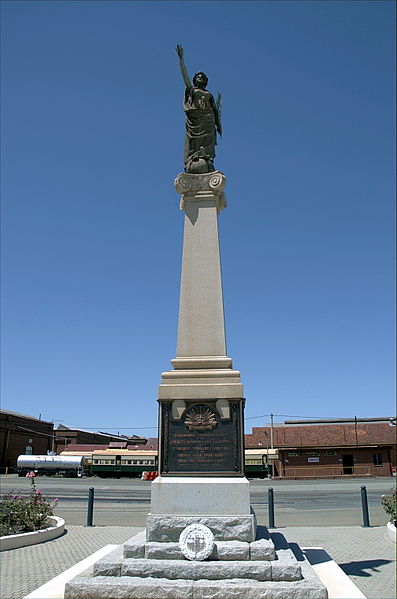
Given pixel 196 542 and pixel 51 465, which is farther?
pixel 51 465

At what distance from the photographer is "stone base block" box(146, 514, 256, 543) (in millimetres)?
6777

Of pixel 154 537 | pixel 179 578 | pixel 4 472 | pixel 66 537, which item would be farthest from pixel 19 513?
pixel 4 472

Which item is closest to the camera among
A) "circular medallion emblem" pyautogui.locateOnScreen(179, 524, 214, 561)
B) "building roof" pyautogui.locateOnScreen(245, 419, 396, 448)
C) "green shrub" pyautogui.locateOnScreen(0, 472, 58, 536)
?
"circular medallion emblem" pyautogui.locateOnScreen(179, 524, 214, 561)

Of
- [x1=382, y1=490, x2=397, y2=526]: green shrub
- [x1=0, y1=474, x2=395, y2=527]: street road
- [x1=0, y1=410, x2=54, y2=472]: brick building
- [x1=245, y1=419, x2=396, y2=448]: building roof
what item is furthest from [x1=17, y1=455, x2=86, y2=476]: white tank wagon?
[x1=382, y1=490, x2=397, y2=526]: green shrub

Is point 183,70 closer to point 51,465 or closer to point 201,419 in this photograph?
point 201,419

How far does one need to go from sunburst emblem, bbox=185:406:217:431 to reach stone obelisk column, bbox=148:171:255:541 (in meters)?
0.01

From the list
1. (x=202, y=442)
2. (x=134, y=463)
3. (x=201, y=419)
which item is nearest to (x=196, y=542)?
(x=202, y=442)

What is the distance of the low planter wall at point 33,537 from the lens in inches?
389

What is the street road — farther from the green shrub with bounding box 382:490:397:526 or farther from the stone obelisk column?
the stone obelisk column

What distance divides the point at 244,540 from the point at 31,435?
5442 centimetres

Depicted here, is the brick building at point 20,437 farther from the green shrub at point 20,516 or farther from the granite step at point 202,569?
the granite step at point 202,569

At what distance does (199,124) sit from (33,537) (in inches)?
366

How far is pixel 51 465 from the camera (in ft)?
149

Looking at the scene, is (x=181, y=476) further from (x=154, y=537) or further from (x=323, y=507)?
(x=323, y=507)
